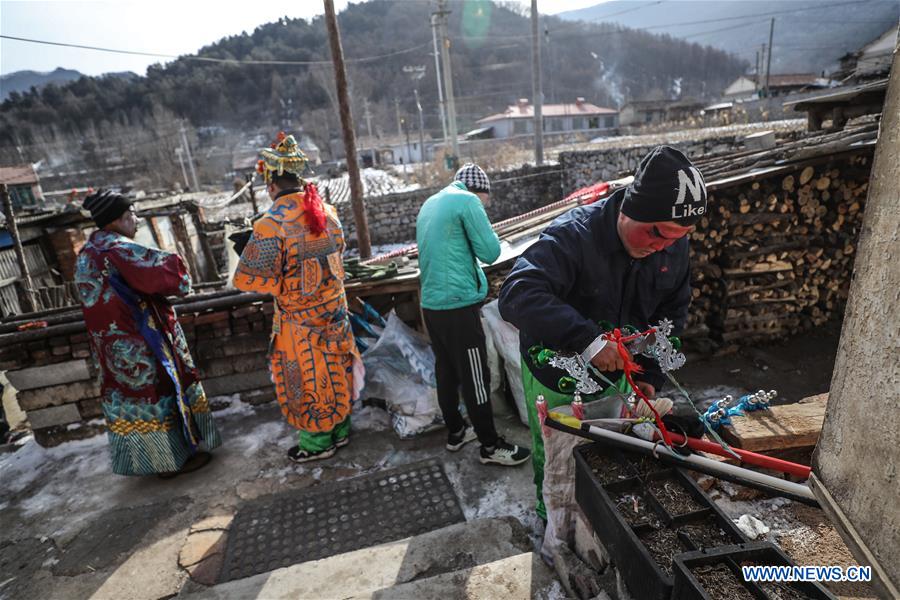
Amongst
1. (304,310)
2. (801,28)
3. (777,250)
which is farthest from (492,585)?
(801,28)

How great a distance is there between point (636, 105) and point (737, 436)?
5256 centimetres

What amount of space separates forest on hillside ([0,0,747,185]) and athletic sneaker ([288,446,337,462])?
5677 centimetres

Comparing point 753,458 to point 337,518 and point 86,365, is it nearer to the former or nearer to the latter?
point 337,518

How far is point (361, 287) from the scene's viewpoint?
174 inches

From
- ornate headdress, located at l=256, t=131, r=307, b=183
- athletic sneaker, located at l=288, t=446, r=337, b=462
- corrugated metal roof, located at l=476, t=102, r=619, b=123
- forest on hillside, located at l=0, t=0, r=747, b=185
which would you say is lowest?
athletic sneaker, located at l=288, t=446, r=337, b=462

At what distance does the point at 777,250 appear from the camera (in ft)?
16.6

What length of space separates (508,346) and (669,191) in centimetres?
217

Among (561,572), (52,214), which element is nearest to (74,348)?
(561,572)

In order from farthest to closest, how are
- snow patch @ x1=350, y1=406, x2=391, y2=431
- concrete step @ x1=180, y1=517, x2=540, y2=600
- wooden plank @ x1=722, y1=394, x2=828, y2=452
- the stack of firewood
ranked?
the stack of firewood
snow patch @ x1=350, y1=406, x2=391, y2=431
wooden plank @ x1=722, y1=394, x2=828, y2=452
concrete step @ x1=180, y1=517, x2=540, y2=600

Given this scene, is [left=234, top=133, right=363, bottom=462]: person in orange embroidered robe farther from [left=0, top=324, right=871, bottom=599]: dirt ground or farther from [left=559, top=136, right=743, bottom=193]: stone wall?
[left=559, top=136, right=743, bottom=193]: stone wall

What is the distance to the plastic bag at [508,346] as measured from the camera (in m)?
3.75

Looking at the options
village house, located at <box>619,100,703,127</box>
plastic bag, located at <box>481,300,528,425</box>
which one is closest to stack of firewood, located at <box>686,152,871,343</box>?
plastic bag, located at <box>481,300,528,425</box>

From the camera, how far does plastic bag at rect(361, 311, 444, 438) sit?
3910 millimetres

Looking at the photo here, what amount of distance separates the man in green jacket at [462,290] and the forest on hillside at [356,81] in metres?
56.4
